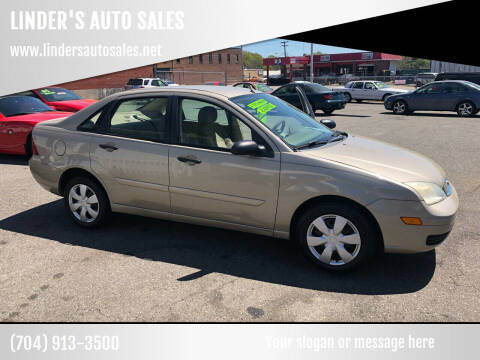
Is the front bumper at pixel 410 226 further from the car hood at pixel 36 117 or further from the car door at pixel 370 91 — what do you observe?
the car door at pixel 370 91

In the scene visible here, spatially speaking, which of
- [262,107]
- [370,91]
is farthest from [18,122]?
[370,91]

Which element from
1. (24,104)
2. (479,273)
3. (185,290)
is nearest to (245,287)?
(185,290)

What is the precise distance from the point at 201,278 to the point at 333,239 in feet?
4.00

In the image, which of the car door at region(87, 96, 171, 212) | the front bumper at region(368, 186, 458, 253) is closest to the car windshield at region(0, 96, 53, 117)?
the car door at region(87, 96, 171, 212)

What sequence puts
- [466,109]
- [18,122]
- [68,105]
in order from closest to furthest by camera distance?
[18,122] → [68,105] → [466,109]

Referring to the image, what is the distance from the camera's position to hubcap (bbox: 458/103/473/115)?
1693 centimetres

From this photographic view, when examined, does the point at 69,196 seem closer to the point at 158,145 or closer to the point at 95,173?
the point at 95,173

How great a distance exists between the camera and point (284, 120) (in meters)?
4.54

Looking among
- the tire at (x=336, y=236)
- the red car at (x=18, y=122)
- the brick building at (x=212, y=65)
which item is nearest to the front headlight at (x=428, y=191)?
the tire at (x=336, y=236)

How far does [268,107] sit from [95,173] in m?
2.02

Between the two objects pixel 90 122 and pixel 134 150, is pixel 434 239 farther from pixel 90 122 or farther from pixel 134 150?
pixel 90 122

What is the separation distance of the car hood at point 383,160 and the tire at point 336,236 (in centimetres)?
41

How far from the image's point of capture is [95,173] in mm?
4734

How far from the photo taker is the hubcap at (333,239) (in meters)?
3.73
